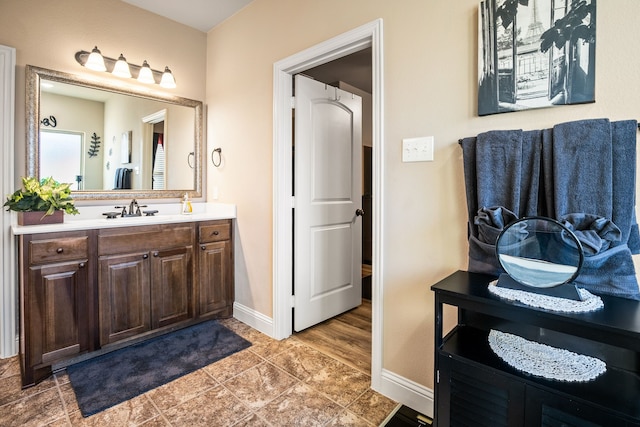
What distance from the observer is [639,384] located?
102 cm

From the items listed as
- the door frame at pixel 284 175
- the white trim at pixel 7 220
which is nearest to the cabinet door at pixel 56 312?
the white trim at pixel 7 220

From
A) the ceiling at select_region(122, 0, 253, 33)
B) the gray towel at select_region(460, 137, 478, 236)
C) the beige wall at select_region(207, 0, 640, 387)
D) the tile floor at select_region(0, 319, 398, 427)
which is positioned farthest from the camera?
the ceiling at select_region(122, 0, 253, 33)

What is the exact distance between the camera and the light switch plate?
1618 millimetres

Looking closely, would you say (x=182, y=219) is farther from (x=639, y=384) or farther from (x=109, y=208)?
(x=639, y=384)

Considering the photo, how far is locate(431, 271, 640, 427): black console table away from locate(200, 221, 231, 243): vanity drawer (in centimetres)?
202

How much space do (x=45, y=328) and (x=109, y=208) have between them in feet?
3.32

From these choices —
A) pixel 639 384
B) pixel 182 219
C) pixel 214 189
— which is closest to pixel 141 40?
pixel 214 189

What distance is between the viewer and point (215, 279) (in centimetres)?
278

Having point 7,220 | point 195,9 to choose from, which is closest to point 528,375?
point 7,220

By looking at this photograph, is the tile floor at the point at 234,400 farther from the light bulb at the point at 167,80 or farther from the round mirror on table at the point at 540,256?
the light bulb at the point at 167,80

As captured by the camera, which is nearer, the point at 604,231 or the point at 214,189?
the point at 604,231

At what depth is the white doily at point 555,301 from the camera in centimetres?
100

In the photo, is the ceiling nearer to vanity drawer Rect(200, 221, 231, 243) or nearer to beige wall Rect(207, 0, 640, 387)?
beige wall Rect(207, 0, 640, 387)

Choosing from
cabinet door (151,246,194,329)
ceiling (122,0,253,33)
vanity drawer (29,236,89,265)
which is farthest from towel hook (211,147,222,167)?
vanity drawer (29,236,89,265)
